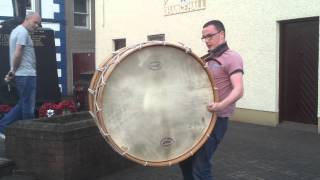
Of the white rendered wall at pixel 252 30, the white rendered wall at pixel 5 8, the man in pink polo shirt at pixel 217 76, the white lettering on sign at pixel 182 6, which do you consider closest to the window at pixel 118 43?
the white rendered wall at pixel 252 30

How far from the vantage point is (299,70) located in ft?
34.7

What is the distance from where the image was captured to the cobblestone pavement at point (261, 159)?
6355 millimetres

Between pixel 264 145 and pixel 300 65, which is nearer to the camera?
pixel 264 145

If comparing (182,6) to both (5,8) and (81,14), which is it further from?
(81,14)

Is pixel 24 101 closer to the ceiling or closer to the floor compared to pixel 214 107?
closer to the floor

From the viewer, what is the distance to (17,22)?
842 centimetres

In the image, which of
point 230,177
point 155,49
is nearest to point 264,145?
point 230,177

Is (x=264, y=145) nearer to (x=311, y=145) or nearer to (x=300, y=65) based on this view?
(x=311, y=145)

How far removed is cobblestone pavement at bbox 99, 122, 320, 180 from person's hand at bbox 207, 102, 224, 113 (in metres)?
1.96

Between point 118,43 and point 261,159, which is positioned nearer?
point 261,159

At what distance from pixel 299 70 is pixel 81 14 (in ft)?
48.0

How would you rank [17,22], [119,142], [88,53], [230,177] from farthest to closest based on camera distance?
1. [88,53]
2. [17,22]
3. [230,177]
4. [119,142]

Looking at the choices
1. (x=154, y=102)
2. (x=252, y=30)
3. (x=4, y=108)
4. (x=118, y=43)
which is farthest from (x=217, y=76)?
(x=118, y=43)

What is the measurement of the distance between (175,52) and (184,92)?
347mm
